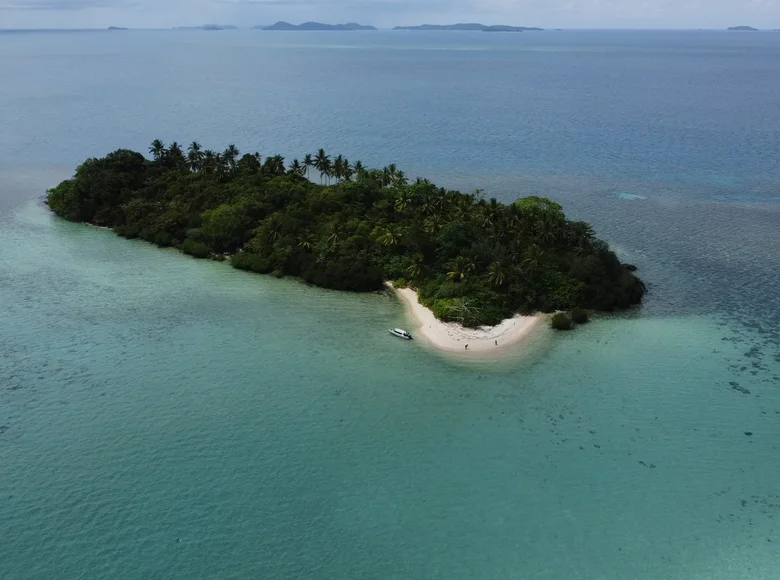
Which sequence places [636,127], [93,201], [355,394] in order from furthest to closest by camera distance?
[636,127] → [93,201] → [355,394]

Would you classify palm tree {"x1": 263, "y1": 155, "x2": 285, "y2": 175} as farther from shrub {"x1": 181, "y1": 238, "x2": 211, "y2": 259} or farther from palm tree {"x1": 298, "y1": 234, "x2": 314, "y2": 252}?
palm tree {"x1": 298, "y1": 234, "x2": 314, "y2": 252}

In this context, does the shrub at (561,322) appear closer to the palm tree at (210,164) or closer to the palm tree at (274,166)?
the palm tree at (274,166)

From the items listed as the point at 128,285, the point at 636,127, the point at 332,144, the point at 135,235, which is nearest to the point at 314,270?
the point at 128,285

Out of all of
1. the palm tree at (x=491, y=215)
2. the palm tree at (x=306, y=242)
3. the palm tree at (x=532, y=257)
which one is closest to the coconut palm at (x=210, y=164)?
the palm tree at (x=306, y=242)

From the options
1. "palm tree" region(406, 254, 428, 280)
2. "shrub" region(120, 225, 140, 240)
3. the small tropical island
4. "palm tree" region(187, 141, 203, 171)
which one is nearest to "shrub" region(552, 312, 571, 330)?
the small tropical island

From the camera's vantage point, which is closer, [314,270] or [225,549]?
[225,549]

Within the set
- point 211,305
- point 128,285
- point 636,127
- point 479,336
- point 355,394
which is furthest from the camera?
point 636,127

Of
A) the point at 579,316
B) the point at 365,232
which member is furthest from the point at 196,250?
the point at 579,316

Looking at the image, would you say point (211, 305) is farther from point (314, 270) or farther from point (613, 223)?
point (613, 223)
